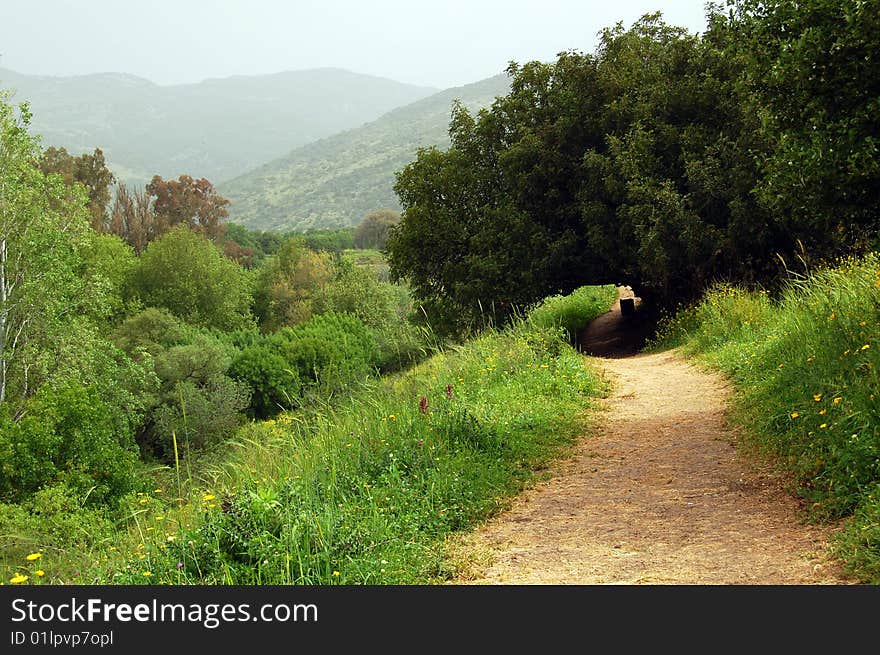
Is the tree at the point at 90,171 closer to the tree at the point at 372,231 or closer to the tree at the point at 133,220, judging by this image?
the tree at the point at 133,220

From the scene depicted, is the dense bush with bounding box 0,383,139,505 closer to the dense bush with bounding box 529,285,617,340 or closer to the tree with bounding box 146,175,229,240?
the dense bush with bounding box 529,285,617,340

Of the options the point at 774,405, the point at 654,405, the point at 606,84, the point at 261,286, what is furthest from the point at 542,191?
the point at 261,286

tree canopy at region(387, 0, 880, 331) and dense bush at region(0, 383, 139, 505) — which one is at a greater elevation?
tree canopy at region(387, 0, 880, 331)

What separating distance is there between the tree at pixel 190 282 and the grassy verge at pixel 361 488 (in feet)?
139

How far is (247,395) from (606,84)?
1092 inches

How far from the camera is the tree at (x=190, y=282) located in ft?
167

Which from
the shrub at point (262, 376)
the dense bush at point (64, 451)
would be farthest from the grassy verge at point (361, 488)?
the shrub at point (262, 376)

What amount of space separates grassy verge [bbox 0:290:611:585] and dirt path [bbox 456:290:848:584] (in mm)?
328

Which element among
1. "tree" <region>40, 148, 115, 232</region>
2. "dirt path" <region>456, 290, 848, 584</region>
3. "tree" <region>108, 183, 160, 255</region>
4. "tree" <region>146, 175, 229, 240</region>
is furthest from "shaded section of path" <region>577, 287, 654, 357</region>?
"tree" <region>146, 175, 229, 240</region>

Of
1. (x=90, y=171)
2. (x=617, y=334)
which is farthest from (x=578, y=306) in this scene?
(x=90, y=171)

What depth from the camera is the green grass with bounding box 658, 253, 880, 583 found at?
498 centimetres

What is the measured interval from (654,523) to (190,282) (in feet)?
163

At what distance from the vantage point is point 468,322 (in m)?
22.4

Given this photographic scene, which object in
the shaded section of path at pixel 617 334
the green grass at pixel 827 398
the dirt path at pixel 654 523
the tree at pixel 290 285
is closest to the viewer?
the dirt path at pixel 654 523
